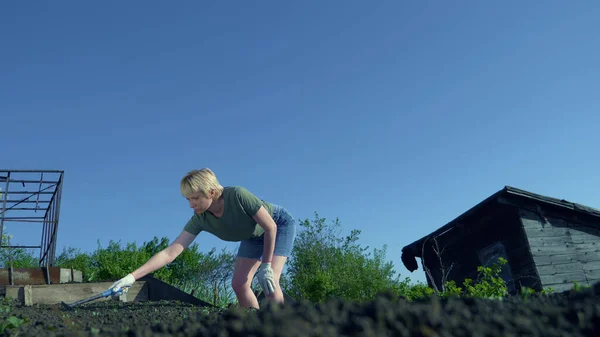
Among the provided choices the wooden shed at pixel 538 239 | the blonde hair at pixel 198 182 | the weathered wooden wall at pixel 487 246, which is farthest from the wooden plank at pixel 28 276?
the weathered wooden wall at pixel 487 246

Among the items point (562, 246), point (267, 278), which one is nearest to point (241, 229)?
point (267, 278)

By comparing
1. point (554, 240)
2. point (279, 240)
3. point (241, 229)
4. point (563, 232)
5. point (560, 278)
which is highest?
point (563, 232)

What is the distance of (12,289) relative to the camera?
8.04m

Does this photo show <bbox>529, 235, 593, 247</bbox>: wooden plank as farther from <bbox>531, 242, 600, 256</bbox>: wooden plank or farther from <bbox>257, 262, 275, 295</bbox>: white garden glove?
<bbox>257, 262, 275, 295</bbox>: white garden glove

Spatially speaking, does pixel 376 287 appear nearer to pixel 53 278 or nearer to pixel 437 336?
pixel 53 278

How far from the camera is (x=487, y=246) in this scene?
14.1 m

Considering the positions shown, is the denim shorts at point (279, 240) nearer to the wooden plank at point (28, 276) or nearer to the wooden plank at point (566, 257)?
the wooden plank at point (28, 276)

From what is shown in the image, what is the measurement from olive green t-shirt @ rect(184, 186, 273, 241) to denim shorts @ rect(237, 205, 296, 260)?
105 millimetres

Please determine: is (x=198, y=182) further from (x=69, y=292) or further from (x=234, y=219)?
(x=69, y=292)

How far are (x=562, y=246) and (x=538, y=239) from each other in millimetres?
633

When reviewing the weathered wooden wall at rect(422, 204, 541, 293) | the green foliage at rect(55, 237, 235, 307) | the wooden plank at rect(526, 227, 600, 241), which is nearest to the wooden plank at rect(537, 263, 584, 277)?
the weathered wooden wall at rect(422, 204, 541, 293)

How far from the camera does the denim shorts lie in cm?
559

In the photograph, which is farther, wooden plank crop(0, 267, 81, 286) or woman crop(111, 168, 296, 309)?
wooden plank crop(0, 267, 81, 286)

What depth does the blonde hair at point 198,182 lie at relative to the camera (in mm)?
5020
